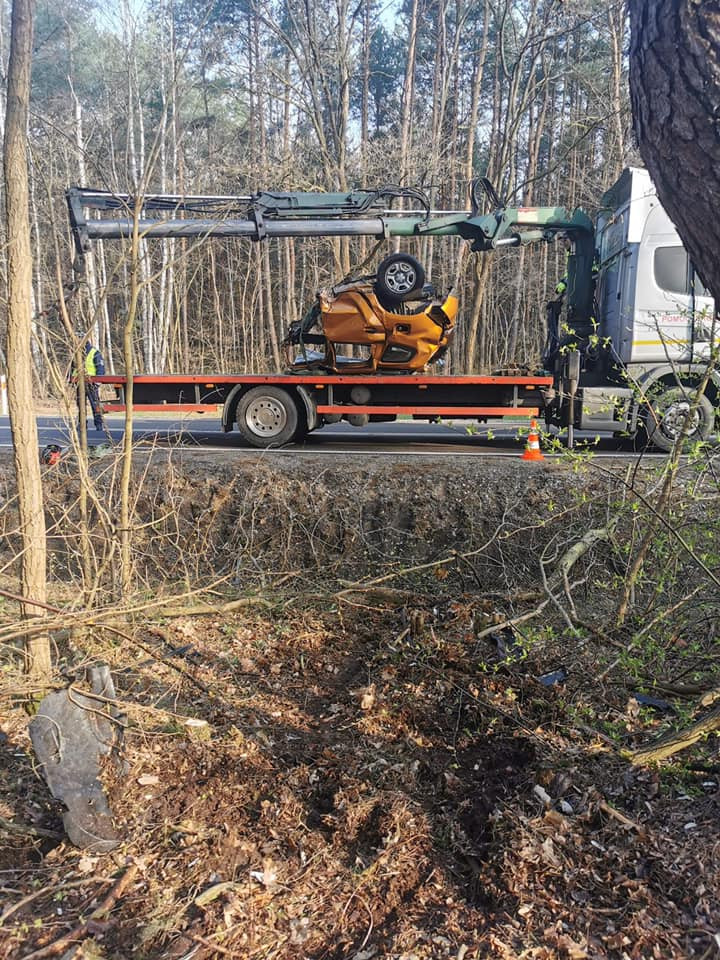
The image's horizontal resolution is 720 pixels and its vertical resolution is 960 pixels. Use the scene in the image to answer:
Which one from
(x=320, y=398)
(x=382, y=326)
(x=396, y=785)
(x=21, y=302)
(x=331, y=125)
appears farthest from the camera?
(x=331, y=125)

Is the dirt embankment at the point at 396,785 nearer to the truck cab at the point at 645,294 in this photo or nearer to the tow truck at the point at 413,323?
the truck cab at the point at 645,294

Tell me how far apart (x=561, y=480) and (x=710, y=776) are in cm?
425

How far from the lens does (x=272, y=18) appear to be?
688 inches

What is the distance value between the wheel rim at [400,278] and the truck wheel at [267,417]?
6.71 ft

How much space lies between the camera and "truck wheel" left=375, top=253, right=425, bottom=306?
28.6 feet

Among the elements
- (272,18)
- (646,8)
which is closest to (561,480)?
(646,8)

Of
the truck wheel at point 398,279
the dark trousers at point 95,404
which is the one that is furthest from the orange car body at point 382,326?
the dark trousers at point 95,404

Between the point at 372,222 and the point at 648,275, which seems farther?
the point at 372,222

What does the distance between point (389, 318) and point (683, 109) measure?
22.8 ft

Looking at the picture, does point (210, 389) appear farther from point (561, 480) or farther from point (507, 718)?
point (507, 718)

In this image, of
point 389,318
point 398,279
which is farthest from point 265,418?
point 398,279

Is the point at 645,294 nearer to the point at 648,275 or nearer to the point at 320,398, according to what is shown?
the point at 648,275

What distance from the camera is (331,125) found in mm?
18500

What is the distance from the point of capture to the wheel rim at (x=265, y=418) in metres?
9.21
